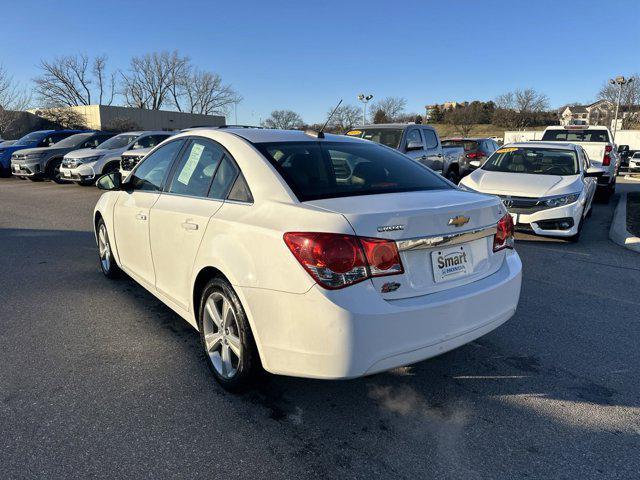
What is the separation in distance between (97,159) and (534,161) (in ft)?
39.3

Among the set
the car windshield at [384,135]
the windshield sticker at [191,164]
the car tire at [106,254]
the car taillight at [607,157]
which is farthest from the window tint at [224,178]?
the car taillight at [607,157]

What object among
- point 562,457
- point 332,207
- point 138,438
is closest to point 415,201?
point 332,207

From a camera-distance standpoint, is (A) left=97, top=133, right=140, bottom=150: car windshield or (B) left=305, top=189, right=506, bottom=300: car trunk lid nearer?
(B) left=305, top=189, right=506, bottom=300: car trunk lid

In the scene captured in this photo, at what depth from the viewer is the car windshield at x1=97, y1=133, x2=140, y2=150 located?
49.2 feet

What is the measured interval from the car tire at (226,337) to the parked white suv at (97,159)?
39.2ft

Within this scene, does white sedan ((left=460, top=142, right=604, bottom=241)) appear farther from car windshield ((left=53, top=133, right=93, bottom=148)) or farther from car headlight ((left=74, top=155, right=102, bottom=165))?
car windshield ((left=53, top=133, right=93, bottom=148))

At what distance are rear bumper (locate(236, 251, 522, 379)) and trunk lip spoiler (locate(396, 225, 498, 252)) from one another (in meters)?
0.27

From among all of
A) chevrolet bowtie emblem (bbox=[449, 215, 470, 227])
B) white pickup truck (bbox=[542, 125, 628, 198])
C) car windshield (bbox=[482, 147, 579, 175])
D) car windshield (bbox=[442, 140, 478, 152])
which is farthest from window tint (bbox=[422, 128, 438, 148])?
chevrolet bowtie emblem (bbox=[449, 215, 470, 227])

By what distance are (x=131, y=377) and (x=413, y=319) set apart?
198 centimetres

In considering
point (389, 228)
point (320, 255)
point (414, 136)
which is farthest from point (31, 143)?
point (389, 228)

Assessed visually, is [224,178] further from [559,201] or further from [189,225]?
[559,201]

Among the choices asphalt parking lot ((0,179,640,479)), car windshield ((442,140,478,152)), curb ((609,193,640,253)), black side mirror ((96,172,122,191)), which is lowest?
asphalt parking lot ((0,179,640,479))

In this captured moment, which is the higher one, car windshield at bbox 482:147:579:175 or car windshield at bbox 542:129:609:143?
car windshield at bbox 542:129:609:143

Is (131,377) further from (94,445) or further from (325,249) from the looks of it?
(325,249)
